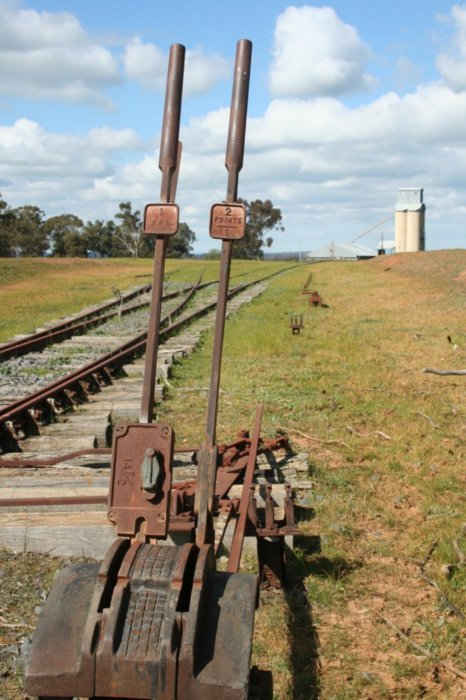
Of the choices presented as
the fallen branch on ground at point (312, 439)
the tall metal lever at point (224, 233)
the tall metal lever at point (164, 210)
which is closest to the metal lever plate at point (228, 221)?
the tall metal lever at point (224, 233)

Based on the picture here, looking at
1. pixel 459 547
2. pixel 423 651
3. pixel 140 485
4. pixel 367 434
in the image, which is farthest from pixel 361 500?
pixel 140 485

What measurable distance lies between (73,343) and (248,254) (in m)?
78.8

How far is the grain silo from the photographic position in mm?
75812

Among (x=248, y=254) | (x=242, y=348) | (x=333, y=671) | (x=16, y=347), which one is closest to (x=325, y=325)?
(x=242, y=348)

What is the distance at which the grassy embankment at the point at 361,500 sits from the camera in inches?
141

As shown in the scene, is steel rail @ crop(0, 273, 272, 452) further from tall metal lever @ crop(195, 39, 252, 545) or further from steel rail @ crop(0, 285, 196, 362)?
tall metal lever @ crop(195, 39, 252, 545)

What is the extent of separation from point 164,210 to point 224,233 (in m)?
0.27

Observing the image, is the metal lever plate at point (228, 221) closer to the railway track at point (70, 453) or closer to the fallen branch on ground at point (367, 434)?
the railway track at point (70, 453)

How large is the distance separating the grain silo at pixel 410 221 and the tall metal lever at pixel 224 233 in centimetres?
7424

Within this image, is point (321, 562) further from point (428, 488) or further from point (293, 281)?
point (293, 281)

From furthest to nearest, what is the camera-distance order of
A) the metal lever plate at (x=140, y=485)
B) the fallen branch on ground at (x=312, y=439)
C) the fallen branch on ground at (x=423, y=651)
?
the fallen branch on ground at (x=312, y=439)
the fallen branch on ground at (x=423, y=651)
the metal lever plate at (x=140, y=485)

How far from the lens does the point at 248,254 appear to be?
92.1 metres

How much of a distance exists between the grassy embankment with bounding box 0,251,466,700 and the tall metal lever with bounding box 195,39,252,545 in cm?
90

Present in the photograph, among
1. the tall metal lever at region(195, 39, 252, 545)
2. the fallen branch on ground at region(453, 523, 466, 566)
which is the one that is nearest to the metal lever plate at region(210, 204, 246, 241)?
the tall metal lever at region(195, 39, 252, 545)
